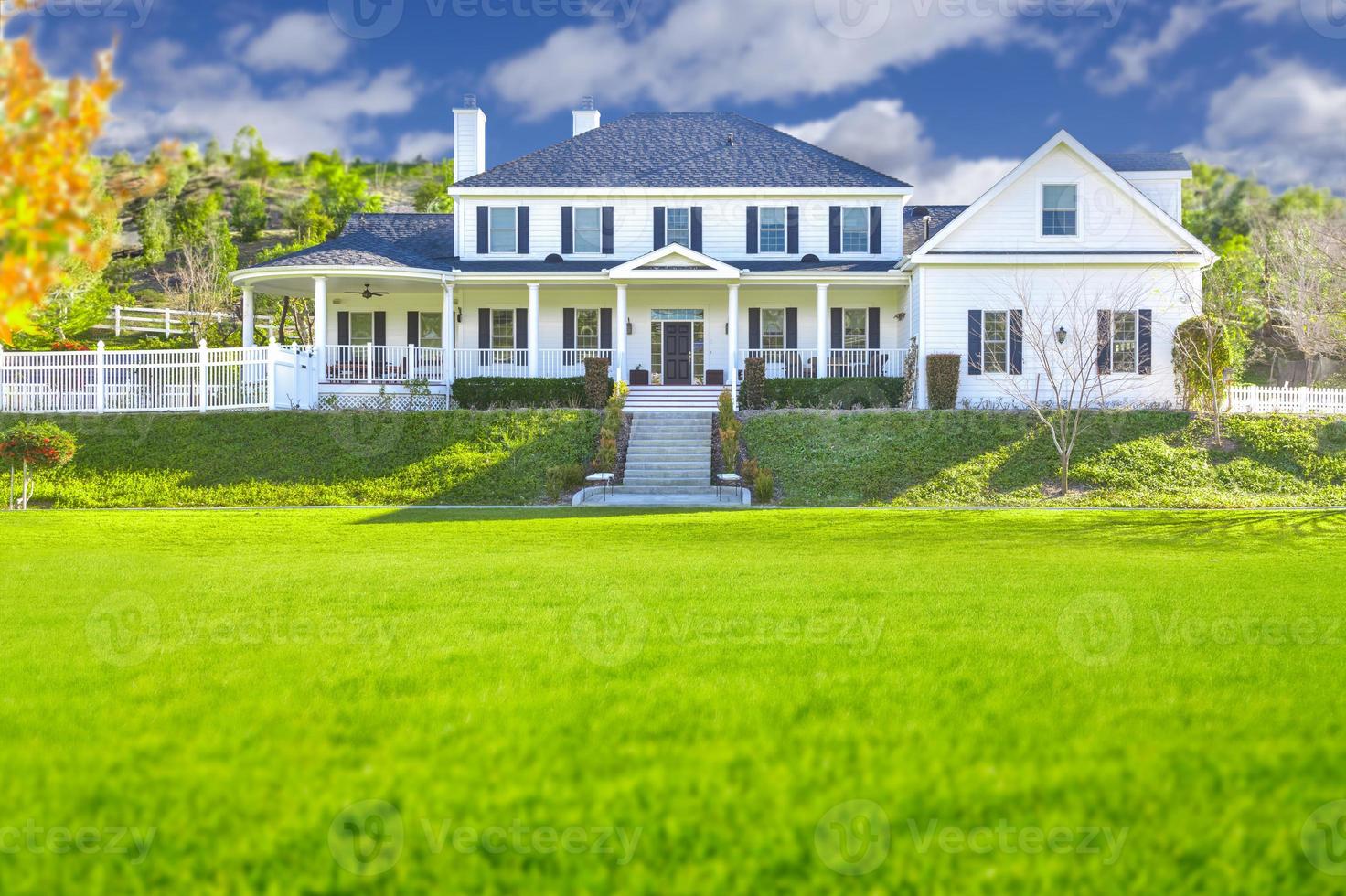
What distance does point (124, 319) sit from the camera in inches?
1560

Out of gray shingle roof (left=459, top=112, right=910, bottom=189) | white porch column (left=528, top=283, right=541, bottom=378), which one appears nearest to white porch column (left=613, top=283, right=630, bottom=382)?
white porch column (left=528, top=283, right=541, bottom=378)

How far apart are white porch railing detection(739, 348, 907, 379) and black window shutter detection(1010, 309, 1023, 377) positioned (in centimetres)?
271

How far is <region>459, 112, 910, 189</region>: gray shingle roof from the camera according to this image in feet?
93.8

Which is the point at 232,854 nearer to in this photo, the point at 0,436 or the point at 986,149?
the point at 0,436

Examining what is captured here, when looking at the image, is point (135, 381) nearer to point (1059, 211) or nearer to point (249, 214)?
point (1059, 211)

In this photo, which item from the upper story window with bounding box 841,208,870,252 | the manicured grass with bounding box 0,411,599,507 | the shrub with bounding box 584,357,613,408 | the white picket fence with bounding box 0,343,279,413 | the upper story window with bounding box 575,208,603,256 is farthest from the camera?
the upper story window with bounding box 575,208,603,256

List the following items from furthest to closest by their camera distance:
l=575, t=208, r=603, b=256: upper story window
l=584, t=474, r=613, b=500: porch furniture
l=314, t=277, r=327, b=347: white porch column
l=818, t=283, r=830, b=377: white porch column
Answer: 1. l=575, t=208, r=603, b=256: upper story window
2. l=818, t=283, r=830, b=377: white porch column
3. l=314, t=277, r=327, b=347: white porch column
4. l=584, t=474, r=613, b=500: porch furniture

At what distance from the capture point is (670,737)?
4.44 metres

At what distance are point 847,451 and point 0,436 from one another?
17.4 m

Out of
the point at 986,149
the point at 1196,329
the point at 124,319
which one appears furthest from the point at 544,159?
the point at 124,319

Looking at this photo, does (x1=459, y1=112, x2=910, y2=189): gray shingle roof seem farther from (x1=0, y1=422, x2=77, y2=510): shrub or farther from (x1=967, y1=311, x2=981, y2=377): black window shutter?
(x1=0, y1=422, x2=77, y2=510): shrub

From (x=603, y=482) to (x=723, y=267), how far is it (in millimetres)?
7907

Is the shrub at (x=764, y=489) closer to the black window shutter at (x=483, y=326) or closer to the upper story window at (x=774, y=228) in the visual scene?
the upper story window at (x=774, y=228)

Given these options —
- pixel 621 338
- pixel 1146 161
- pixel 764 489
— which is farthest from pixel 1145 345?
pixel 621 338
